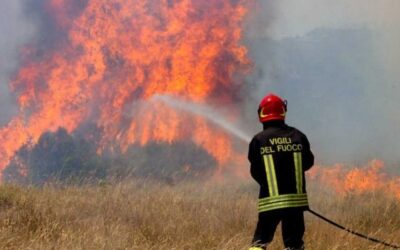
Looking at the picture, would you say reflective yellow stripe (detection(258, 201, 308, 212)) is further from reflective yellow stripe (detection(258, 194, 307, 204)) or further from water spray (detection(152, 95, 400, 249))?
water spray (detection(152, 95, 400, 249))

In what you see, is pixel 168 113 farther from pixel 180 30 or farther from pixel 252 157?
pixel 252 157

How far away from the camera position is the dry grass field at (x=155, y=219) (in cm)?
642

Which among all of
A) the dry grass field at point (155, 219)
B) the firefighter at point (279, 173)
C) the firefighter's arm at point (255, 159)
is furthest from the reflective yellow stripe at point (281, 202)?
the dry grass field at point (155, 219)

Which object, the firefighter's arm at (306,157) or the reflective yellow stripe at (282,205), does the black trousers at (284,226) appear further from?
the firefighter's arm at (306,157)

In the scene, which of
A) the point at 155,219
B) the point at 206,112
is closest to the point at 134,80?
the point at 206,112

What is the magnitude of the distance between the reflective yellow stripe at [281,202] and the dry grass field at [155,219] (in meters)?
0.99

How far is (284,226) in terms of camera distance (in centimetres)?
515

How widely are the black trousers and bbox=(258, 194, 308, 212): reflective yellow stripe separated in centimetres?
6

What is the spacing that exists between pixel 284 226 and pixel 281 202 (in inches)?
12.6

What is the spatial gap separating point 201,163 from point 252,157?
1411 cm

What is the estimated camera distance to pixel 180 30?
20484 mm

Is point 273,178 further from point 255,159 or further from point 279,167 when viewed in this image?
point 255,159

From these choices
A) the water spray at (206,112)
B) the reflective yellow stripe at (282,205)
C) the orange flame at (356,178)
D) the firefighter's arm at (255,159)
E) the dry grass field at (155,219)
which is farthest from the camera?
the water spray at (206,112)

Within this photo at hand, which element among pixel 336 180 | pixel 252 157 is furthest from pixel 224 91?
pixel 252 157
